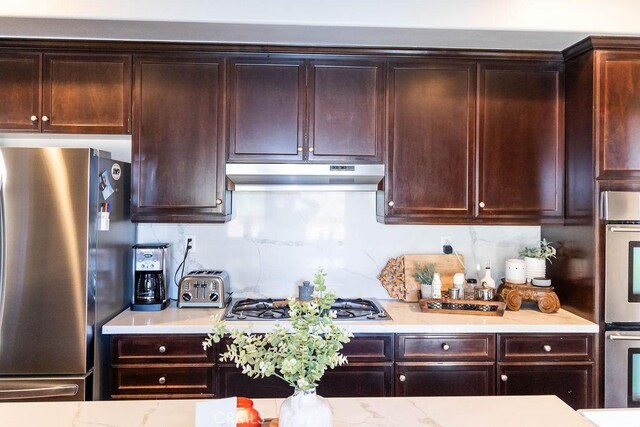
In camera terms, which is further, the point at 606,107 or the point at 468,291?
the point at 468,291

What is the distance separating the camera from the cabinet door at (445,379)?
2348 mm

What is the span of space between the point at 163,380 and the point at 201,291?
55 cm

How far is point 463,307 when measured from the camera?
2.58m

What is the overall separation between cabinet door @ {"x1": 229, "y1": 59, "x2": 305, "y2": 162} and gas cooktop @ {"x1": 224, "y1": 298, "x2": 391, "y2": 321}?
875 millimetres

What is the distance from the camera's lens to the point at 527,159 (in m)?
2.69

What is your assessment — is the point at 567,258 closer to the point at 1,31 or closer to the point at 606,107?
the point at 606,107

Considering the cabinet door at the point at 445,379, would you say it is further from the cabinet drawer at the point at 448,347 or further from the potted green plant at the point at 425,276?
the potted green plant at the point at 425,276

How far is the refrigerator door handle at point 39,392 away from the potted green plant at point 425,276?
1951 millimetres

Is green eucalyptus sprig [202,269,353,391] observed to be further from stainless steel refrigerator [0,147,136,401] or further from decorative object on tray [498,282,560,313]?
decorative object on tray [498,282,560,313]

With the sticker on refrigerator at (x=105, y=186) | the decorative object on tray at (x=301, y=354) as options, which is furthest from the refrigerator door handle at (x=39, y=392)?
the decorative object on tray at (x=301, y=354)

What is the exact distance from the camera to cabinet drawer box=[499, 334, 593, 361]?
7.77 ft

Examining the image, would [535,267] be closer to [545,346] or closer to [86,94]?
[545,346]

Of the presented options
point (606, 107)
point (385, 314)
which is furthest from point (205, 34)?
point (606, 107)

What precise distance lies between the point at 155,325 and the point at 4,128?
4.73ft
